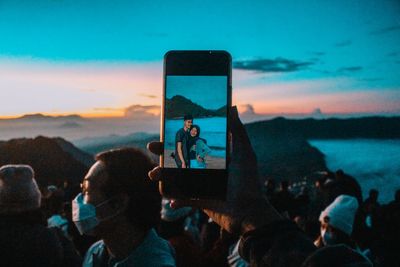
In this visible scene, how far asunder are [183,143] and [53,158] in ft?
44.6

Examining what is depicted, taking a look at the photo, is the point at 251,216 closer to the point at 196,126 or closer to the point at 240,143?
the point at 240,143

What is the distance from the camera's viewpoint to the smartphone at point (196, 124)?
1.22 meters

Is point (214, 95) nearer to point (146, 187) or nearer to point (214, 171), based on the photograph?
point (214, 171)

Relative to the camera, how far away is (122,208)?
250 cm

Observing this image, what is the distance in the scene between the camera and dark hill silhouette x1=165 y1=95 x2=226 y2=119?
131cm

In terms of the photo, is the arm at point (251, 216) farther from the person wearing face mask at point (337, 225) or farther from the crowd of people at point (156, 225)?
the person wearing face mask at point (337, 225)

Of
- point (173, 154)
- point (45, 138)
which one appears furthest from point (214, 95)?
point (45, 138)

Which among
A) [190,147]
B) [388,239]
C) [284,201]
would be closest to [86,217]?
[190,147]

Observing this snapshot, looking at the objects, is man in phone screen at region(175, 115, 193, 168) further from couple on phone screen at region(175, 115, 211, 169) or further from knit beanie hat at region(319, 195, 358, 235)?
knit beanie hat at region(319, 195, 358, 235)

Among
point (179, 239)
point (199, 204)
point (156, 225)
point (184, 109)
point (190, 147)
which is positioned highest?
point (184, 109)

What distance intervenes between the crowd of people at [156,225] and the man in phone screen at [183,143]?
6 centimetres

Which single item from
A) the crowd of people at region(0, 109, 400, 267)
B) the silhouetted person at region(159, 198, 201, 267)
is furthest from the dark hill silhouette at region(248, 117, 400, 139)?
the silhouetted person at region(159, 198, 201, 267)

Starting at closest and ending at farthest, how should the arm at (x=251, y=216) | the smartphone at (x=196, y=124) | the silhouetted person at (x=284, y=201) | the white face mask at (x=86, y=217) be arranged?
the arm at (x=251, y=216)
the smartphone at (x=196, y=124)
the white face mask at (x=86, y=217)
the silhouetted person at (x=284, y=201)

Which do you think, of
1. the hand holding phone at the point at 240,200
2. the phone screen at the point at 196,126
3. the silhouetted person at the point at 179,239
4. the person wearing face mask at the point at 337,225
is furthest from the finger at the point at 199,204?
the person wearing face mask at the point at 337,225
